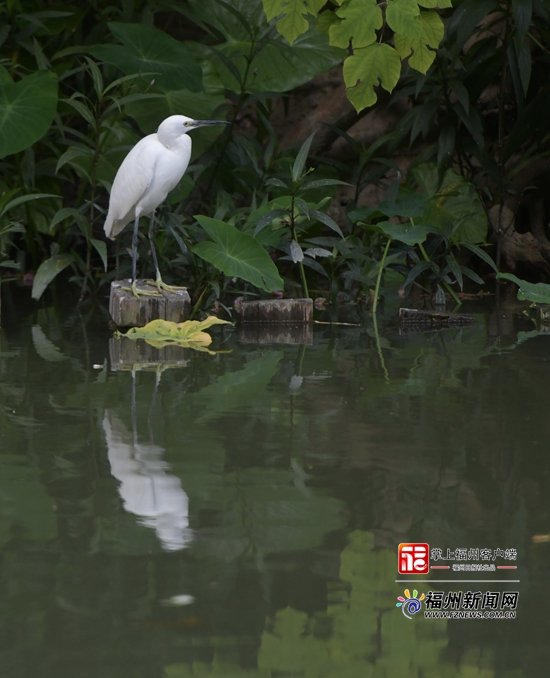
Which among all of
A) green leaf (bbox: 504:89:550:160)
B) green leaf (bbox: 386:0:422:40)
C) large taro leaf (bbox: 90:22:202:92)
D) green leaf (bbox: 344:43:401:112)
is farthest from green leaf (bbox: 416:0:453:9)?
green leaf (bbox: 504:89:550:160)

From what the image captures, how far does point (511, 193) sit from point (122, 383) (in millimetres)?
4288

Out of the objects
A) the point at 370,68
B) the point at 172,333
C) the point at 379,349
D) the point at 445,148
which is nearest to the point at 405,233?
the point at 379,349

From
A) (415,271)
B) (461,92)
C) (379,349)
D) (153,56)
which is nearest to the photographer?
(379,349)

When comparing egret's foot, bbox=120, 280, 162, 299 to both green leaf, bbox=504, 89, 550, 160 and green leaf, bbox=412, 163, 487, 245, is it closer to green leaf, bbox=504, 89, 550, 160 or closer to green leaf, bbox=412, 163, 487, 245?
green leaf, bbox=412, 163, 487, 245

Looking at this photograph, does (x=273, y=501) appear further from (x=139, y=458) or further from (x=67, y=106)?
(x=67, y=106)

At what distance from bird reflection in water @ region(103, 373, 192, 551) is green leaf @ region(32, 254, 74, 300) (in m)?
2.44

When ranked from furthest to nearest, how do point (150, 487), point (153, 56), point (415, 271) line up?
point (153, 56), point (415, 271), point (150, 487)

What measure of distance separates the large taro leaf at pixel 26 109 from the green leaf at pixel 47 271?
644mm

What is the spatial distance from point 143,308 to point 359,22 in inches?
84.6

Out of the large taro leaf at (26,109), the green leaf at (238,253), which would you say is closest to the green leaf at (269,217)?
the green leaf at (238,253)

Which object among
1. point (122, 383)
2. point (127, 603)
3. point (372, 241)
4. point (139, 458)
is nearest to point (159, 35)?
point (372, 241)

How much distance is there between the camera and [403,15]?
7.61ft

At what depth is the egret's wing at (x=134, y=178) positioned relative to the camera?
4.19 m

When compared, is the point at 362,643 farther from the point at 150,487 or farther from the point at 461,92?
the point at 461,92
